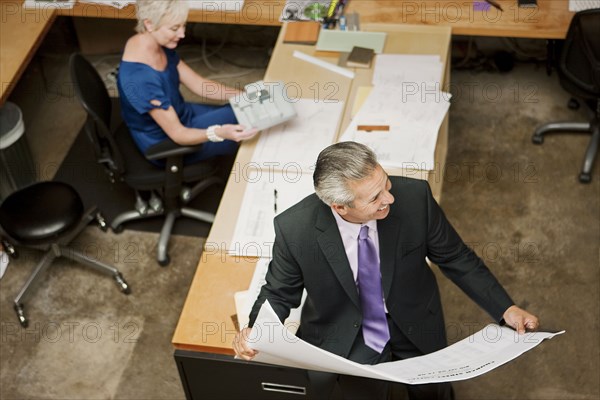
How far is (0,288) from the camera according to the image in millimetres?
4113

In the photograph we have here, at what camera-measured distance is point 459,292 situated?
3.93 metres

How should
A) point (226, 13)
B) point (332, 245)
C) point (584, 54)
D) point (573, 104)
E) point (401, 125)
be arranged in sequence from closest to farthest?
point (332, 245) < point (401, 125) < point (584, 54) < point (226, 13) < point (573, 104)

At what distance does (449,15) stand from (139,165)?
1574 mm

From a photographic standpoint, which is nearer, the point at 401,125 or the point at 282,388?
the point at 282,388

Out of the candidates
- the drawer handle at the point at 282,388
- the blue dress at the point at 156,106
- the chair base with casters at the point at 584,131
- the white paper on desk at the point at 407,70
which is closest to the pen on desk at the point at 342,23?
the white paper on desk at the point at 407,70

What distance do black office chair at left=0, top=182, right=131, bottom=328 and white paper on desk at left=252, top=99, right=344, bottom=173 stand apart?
0.94m

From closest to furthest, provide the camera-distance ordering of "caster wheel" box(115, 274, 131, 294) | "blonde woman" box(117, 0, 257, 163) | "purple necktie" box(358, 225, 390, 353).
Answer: "purple necktie" box(358, 225, 390, 353)
"blonde woman" box(117, 0, 257, 163)
"caster wheel" box(115, 274, 131, 294)

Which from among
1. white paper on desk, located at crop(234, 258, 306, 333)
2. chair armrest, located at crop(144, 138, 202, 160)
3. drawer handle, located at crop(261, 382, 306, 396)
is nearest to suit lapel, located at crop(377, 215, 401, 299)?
white paper on desk, located at crop(234, 258, 306, 333)

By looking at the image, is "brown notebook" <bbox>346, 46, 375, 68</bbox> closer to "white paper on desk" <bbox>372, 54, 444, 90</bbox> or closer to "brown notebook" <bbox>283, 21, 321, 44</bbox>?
"white paper on desk" <bbox>372, 54, 444, 90</bbox>

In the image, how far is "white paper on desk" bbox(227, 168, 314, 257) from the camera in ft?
10.2

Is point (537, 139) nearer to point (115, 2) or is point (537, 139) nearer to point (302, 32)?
point (302, 32)

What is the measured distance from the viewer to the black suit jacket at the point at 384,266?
2707 millimetres

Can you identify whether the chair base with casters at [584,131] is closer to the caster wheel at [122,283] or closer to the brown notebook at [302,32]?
the brown notebook at [302,32]

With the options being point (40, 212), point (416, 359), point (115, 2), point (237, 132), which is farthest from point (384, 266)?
point (115, 2)
